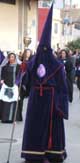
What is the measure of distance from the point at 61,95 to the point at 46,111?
1.04 feet

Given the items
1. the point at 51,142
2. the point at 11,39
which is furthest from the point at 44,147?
the point at 11,39

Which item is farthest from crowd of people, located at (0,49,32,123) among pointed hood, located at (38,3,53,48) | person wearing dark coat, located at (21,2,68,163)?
pointed hood, located at (38,3,53,48)

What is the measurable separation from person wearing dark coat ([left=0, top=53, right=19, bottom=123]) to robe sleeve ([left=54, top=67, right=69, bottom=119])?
5.47 metres

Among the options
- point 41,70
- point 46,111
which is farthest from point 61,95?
point 41,70

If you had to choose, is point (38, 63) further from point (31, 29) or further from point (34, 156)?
point (31, 29)

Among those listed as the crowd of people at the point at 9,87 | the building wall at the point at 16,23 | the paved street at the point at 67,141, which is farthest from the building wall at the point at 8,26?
the crowd of people at the point at 9,87

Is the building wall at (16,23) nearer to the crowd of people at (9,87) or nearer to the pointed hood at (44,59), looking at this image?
the crowd of people at (9,87)

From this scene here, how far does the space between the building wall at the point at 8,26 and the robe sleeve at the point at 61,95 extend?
22960 mm

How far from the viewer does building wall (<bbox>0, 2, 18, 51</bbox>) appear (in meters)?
32.1

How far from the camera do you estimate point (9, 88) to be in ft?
47.8

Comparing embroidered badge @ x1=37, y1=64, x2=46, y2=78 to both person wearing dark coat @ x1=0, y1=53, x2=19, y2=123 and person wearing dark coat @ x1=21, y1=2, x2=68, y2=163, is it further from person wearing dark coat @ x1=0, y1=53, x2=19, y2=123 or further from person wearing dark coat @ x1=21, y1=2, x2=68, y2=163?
person wearing dark coat @ x1=0, y1=53, x2=19, y2=123

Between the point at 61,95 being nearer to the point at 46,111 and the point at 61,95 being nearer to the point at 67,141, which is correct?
the point at 46,111

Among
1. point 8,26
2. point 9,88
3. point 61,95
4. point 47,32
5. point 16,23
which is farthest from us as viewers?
point 16,23

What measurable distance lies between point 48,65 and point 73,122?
5.80 meters
